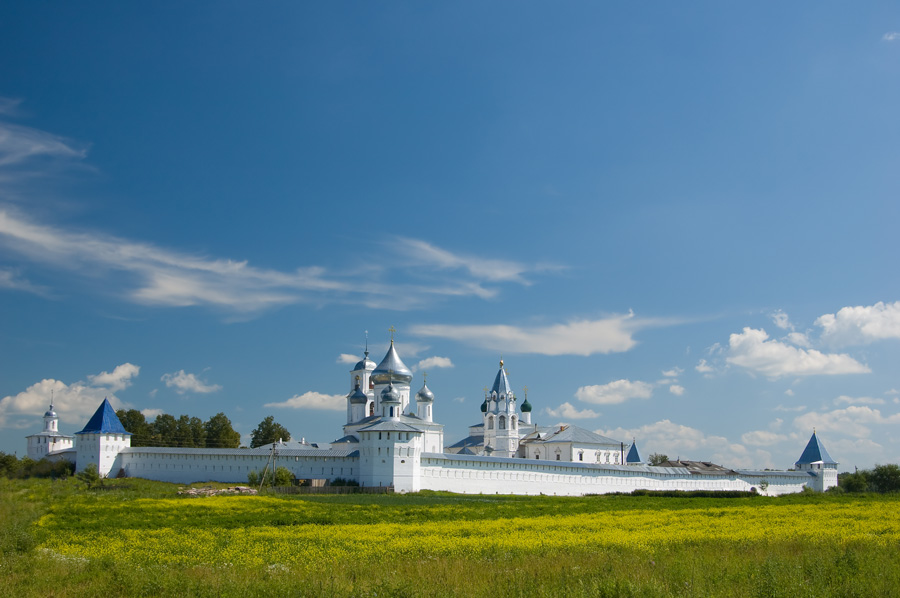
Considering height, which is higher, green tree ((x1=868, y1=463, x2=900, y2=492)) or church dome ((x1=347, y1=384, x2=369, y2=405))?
church dome ((x1=347, y1=384, x2=369, y2=405))

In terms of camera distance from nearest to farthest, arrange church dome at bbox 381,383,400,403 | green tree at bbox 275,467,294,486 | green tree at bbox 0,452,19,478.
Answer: green tree at bbox 275,467,294,486 < church dome at bbox 381,383,400,403 < green tree at bbox 0,452,19,478

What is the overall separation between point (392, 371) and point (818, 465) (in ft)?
139

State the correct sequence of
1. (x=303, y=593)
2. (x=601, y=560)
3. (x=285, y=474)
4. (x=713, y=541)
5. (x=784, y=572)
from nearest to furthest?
1. (x=303, y=593)
2. (x=784, y=572)
3. (x=601, y=560)
4. (x=713, y=541)
5. (x=285, y=474)

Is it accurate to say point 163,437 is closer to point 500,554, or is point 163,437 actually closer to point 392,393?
point 392,393

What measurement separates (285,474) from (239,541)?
32914 mm

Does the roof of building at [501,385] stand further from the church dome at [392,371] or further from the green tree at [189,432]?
the green tree at [189,432]

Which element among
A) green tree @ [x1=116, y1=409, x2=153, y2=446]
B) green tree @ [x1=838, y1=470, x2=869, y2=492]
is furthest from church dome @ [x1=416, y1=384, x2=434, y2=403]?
green tree @ [x1=838, y1=470, x2=869, y2=492]

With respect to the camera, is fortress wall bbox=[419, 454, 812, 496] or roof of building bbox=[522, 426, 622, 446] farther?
roof of building bbox=[522, 426, 622, 446]

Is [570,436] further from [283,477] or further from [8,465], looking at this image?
[8,465]

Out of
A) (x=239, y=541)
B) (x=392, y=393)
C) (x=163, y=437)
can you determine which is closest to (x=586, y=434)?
(x=392, y=393)

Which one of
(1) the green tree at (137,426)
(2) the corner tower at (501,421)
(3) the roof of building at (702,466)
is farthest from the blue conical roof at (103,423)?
(3) the roof of building at (702,466)

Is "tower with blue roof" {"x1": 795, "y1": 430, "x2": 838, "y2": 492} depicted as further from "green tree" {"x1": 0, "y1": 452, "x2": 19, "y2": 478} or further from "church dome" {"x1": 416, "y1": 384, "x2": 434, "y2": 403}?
"green tree" {"x1": 0, "y1": 452, "x2": 19, "y2": 478}

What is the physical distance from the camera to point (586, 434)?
74.5 m

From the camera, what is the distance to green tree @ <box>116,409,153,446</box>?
71188 mm
